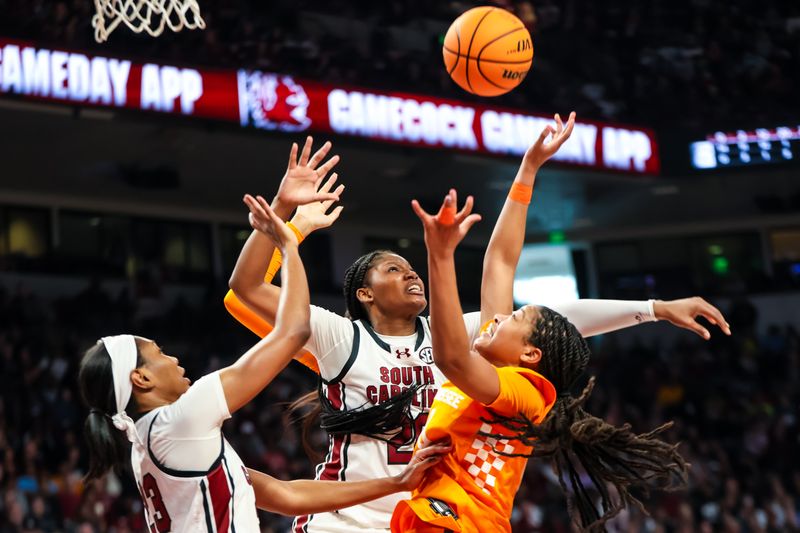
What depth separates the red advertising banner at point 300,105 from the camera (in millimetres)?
10953

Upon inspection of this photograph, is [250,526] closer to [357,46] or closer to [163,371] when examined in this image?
[163,371]

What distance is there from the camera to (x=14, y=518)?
380 inches

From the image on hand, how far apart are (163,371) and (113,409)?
19cm

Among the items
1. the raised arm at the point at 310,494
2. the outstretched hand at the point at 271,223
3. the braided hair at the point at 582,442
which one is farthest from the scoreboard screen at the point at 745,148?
the outstretched hand at the point at 271,223

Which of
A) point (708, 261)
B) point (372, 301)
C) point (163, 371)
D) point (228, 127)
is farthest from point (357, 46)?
point (163, 371)

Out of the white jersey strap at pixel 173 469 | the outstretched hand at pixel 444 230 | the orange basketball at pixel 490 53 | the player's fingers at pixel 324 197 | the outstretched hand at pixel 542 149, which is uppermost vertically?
the orange basketball at pixel 490 53

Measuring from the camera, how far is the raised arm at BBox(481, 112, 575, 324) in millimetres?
4301

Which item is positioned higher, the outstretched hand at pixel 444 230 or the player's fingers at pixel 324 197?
the player's fingers at pixel 324 197

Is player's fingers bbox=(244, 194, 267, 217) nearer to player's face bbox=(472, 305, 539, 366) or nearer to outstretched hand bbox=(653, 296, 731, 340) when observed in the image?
player's face bbox=(472, 305, 539, 366)

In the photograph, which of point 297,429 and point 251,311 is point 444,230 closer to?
point 251,311

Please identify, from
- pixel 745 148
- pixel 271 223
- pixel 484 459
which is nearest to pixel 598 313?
pixel 484 459

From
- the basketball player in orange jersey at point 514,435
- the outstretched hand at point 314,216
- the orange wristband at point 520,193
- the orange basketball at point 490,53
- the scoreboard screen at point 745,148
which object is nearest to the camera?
the basketball player in orange jersey at point 514,435

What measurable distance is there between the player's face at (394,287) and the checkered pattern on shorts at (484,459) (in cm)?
87

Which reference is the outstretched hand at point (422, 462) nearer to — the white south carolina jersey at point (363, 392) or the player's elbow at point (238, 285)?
the white south carolina jersey at point (363, 392)
